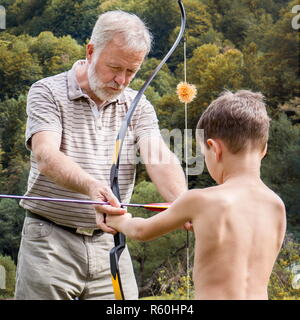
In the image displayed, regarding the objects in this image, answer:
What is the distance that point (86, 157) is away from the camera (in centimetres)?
220

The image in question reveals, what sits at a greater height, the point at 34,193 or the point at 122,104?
the point at 122,104

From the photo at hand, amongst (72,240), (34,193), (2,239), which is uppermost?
(34,193)

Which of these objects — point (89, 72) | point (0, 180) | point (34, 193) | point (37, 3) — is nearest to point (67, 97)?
point (89, 72)

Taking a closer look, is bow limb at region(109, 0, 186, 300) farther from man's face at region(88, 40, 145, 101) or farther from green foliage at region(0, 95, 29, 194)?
green foliage at region(0, 95, 29, 194)

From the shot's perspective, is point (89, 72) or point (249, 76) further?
point (249, 76)

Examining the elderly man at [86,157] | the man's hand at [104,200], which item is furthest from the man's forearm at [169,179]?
the man's hand at [104,200]

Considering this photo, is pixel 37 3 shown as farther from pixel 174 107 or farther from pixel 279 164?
pixel 279 164

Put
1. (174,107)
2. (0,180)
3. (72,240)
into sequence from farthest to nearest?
(174,107) → (0,180) → (72,240)

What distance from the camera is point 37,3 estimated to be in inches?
188

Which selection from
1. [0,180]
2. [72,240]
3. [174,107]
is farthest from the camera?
[174,107]

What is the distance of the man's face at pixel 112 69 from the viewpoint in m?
2.20

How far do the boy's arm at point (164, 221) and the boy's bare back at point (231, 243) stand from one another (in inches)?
0.7

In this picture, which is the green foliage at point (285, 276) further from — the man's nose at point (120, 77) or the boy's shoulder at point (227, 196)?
the boy's shoulder at point (227, 196)

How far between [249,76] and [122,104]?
3027 millimetres
